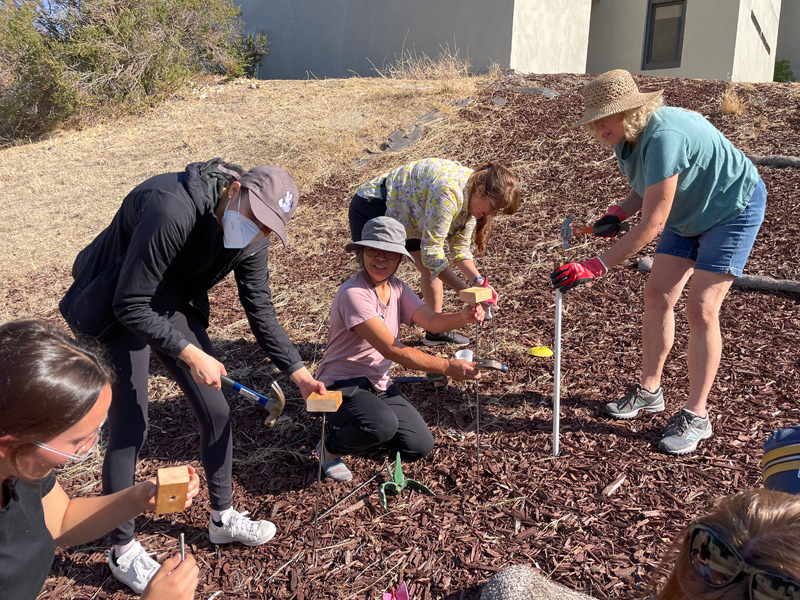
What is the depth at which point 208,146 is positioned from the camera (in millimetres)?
12180

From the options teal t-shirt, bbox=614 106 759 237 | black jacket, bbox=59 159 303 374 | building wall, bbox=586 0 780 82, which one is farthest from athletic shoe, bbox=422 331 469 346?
building wall, bbox=586 0 780 82

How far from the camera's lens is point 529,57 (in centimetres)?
1243

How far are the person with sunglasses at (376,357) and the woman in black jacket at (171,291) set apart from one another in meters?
0.52

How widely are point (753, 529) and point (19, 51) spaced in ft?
55.6

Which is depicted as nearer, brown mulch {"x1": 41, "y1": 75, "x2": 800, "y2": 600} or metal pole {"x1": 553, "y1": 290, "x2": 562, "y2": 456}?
brown mulch {"x1": 41, "y1": 75, "x2": 800, "y2": 600}

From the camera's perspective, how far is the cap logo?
276 centimetres

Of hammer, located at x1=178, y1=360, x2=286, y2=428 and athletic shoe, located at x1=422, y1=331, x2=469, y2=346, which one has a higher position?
hammer, located at x1=178, y1=360, x2=286, y2=428

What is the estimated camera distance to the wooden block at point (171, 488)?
197cm

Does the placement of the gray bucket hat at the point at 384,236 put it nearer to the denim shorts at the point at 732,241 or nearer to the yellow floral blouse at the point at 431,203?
the yellow floral blouse at the point at 431,203

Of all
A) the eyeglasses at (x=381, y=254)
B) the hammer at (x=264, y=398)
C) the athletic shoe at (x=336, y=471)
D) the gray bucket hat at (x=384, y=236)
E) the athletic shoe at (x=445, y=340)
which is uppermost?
the gray bucket hat at (x=384, y=236)

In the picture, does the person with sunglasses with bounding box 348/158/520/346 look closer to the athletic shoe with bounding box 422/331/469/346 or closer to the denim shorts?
the athletic shoe with bounding box 422/331/469/346

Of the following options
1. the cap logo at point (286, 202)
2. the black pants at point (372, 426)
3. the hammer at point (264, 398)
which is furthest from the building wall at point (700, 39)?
the hammer at point (264, 398)

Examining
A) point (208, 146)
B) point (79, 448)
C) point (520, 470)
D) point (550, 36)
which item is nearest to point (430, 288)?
point (520, 470)

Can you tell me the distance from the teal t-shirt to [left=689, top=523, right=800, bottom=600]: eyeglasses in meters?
2.45
